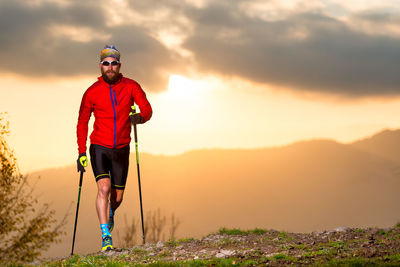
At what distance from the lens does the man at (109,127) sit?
1173cm

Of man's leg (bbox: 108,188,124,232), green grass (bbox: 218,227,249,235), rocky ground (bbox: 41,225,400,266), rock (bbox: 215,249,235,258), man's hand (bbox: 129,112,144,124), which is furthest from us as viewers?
green grass (bbox: 218,227,249,235)

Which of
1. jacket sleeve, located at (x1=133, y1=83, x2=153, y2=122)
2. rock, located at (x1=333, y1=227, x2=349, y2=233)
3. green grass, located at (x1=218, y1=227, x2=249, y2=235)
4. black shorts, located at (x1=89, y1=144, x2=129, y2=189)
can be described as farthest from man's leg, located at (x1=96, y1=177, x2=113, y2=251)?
rock, located at (x1=333, y1=227, x2=349, y2=233)

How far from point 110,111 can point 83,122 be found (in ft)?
2.52

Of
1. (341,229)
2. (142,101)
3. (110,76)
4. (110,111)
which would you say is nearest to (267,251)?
(341,229)

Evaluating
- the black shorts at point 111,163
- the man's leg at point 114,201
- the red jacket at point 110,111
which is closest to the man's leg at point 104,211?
the black shorts at point 111,163

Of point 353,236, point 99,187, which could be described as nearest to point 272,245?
point 353,236

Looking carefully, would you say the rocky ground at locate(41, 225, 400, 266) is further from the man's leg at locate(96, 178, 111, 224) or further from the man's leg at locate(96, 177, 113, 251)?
the man's leg at locate(96, 178, 111, 224)

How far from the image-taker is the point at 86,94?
12070 millimetres

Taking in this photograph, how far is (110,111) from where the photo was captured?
1177 centimetres

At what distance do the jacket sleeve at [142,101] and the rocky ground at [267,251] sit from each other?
9.92ft

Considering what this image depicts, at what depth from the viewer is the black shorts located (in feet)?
38.5

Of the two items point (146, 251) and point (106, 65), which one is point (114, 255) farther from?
point (106, 65)

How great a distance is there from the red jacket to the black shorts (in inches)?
5.3

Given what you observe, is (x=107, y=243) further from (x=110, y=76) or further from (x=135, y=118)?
(x=110, y=76)
